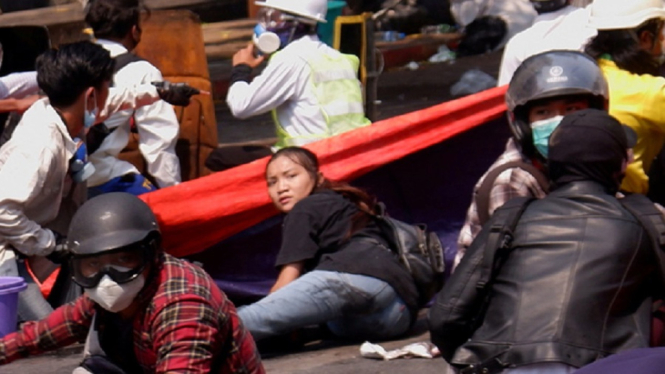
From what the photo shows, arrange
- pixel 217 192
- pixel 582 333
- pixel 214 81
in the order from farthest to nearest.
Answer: pixel 214 81
pixel 217 192
pixel 582 333

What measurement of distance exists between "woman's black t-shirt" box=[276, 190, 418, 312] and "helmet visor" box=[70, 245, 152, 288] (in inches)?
77.5

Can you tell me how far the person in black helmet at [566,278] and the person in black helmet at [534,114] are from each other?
62 centimetres

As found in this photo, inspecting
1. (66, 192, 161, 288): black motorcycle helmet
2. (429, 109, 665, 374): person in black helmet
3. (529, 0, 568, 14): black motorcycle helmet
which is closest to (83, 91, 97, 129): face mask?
(66, 192, 161, 288): black motorcycle helmet

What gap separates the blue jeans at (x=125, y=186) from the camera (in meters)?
6.70

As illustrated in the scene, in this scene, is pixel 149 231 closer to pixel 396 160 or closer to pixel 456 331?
pixel 456 331

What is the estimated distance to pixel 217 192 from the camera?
21.2 ft

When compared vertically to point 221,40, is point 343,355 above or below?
above

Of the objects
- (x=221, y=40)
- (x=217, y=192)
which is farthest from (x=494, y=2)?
(x=217, y=192)

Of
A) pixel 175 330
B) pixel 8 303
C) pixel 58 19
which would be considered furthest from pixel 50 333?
pixel 58 19

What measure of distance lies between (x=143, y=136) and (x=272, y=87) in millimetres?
841

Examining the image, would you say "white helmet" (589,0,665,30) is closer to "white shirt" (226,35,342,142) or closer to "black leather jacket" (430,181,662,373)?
"black leather jacket" (430,181,662,373)

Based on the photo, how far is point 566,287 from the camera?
362 cm

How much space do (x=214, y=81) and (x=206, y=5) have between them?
3.13 m

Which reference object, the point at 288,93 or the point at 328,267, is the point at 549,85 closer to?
the point at 328,267
